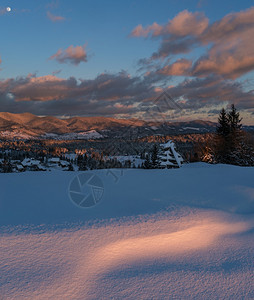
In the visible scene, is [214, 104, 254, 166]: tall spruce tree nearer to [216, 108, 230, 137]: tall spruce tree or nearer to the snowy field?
[216, 108, 230, 137]: tall spruce tree

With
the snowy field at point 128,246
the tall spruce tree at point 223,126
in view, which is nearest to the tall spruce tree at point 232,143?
the tall spruce tree at point 223,126

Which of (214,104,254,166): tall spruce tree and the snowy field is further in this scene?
(214,104,254,166): tall spruce tree

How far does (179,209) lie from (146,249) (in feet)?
5.72

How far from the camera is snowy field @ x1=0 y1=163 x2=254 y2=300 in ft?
7.58

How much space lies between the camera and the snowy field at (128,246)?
2.31 meters

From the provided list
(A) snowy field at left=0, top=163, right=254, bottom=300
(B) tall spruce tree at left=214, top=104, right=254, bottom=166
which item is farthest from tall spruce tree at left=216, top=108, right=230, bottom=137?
(A) snowy field at left=0, top=163, right=254, bottom=300

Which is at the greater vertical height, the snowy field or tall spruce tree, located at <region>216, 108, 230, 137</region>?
tall spruce tree, located at <region>216, 108, 230, 137</region>

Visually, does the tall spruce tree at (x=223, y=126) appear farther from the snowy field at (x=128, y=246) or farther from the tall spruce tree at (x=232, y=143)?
the snowy field at (x=128, y=246)

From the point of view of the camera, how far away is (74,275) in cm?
250

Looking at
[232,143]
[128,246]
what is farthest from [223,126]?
[128,246]

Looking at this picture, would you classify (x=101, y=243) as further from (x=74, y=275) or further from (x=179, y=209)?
(x=179, y=209)

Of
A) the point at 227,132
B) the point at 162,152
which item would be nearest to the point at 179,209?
the point at 162,152

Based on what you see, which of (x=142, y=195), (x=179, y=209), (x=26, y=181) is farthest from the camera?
(x=26, y=181)

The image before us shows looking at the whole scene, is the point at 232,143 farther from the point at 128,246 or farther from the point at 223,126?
the point at 128,246
